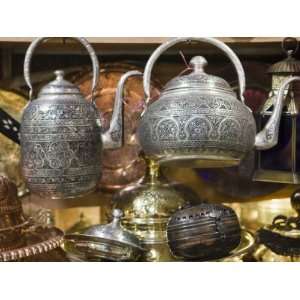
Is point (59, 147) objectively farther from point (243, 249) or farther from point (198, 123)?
point (243, 249)

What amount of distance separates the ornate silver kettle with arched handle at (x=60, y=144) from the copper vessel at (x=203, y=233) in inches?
7.3

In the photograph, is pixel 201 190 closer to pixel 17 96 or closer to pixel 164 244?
pixel 164 244

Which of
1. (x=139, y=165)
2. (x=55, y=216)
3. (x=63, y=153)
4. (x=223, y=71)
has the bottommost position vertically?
(x=55, y=216)

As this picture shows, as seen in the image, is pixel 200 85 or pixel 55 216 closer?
pixel 200 85

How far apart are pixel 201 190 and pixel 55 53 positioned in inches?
18.7

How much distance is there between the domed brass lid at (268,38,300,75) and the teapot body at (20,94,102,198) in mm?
400

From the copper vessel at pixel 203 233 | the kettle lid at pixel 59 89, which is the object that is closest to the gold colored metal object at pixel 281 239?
the copper vessel at pixel 203 233

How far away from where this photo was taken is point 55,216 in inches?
49.7

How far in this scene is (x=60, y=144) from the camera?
3.01ft

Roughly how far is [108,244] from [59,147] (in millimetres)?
208

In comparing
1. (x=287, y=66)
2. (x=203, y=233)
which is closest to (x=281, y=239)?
(x=203, y=233)

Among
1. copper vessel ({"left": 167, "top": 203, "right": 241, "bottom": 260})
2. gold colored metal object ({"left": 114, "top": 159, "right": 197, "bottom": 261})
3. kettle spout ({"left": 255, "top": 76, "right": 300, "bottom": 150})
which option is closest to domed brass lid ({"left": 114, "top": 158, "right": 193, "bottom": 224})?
gold colored metal object ({"left": 114, "top": 159, "right": 197, "bottom": 261})

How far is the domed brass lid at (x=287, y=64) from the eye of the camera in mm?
1052

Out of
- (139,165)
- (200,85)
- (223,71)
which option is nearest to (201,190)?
(139,165)
